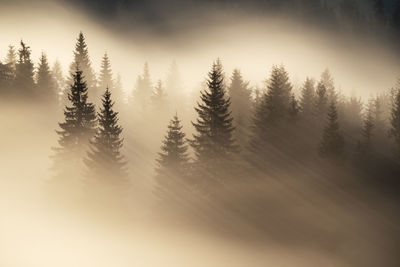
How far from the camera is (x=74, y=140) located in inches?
1647

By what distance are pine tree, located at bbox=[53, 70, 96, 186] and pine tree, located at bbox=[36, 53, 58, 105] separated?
28.9m

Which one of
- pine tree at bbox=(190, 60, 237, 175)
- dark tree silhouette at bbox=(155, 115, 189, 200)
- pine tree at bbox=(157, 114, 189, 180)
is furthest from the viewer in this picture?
pine tree at bbox=(157, 114, 189, 180)

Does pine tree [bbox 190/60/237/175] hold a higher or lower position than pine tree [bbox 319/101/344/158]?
lower

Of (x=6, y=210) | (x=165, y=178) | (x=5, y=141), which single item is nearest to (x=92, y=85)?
(x=5, y=141)

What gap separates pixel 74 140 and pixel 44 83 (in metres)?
32.1

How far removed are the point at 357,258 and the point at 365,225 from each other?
19.0 ft

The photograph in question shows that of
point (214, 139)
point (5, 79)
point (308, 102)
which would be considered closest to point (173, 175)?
point (214, 139)

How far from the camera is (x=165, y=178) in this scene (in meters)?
40.1

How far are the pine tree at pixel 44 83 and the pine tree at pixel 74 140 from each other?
28945 mm

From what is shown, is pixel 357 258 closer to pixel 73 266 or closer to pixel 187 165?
pixel 187 165

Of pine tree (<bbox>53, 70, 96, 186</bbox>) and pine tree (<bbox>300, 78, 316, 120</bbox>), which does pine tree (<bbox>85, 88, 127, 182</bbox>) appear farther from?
pine tree (<bbox>300, 78, 316, 120</bbox>)

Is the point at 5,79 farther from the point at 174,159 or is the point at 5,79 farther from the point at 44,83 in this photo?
the point at 174,159

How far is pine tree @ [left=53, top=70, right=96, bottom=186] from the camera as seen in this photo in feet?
135

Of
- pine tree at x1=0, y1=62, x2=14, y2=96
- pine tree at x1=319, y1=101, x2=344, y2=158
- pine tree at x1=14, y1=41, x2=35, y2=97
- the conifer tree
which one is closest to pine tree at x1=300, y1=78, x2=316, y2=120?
the conifer tree
